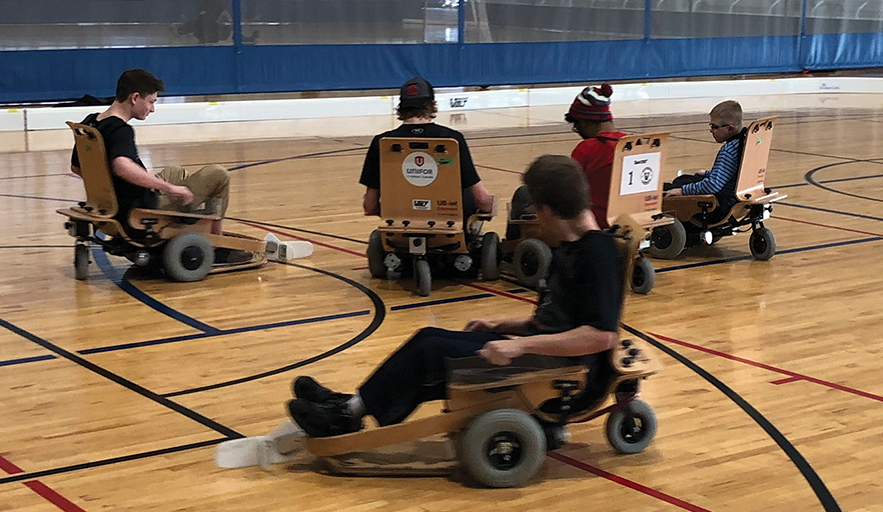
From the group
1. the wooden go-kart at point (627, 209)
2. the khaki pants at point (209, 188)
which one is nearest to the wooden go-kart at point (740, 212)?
the wooden go-kart at point (627, 209)

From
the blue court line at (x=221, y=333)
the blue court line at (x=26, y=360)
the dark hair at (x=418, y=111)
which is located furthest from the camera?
the dark hair at (x=418, y=111)

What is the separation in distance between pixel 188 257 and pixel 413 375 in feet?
9.68

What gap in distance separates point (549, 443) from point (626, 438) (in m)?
0.34

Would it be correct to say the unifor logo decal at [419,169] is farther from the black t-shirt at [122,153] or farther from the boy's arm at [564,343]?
the boy's arm at [564,343]

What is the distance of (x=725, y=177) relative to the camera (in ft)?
20.8

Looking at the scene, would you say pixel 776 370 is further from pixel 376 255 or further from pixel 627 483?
pixel 376 255

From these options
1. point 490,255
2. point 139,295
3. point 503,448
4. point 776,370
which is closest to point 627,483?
point 503,448

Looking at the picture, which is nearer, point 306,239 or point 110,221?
point 110,221

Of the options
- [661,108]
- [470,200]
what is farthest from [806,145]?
[470,200]

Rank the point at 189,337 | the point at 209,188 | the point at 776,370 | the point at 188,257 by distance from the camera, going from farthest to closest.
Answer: the point at 209,188
the point at 188,257
the point at 189,337
the point at 776,370

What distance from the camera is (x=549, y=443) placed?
132 inches

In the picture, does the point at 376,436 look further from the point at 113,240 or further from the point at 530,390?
the point at 113,240

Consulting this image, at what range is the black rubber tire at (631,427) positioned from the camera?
353 centimetres

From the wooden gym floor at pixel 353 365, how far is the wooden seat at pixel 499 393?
0.13 metres
